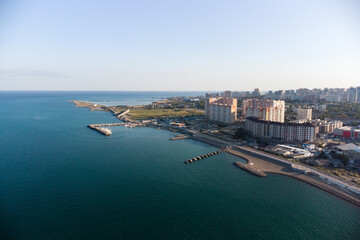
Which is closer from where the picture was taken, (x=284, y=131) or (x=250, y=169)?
(x=250, y=169)

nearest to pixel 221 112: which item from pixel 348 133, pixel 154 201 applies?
pixel 348 133

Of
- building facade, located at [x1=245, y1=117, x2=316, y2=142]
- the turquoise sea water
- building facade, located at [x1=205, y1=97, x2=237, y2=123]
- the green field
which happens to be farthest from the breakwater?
the green field

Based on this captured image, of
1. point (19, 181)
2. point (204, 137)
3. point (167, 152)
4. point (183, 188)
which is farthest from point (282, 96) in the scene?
point (19, 181)

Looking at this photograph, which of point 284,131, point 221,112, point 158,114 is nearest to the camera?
point 284,131

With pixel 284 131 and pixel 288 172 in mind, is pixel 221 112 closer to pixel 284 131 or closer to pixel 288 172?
pixel 284 131

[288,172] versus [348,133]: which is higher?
[348,133]

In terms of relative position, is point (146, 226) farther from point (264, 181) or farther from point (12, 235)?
point (264, 181)

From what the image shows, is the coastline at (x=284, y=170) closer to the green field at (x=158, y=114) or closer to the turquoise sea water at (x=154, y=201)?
the turquoise sea water at (x=154, y=201)
